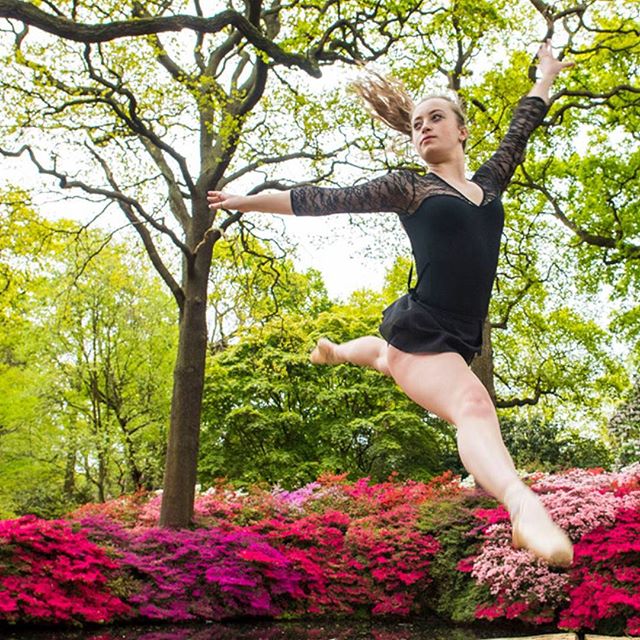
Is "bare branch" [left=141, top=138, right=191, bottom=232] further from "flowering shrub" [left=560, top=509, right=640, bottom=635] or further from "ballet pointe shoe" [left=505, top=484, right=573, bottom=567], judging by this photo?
"ballet pointe shoe" [left=505, top=484, right=573, bottom=567]

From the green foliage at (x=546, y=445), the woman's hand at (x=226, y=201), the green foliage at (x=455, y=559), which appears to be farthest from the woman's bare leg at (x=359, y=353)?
the green foliage at (x=546, y=445)

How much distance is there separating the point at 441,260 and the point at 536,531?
1006mm

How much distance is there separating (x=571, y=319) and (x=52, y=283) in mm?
13764

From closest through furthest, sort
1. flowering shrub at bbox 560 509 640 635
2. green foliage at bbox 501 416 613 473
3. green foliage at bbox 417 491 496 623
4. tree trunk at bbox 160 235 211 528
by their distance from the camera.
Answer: flowering shrub at bbox 560 509 640 635 < green foliage at bbox 417 491 496 623 < tree trunk at bbox 160 235 211 528 < green foliage at bbox 501 416 613 473

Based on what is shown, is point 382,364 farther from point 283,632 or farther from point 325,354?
point 283,632

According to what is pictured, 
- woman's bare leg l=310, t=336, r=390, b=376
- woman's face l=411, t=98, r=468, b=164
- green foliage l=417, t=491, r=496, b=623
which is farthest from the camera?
green foliage l=417, t=491, r=496, b=623

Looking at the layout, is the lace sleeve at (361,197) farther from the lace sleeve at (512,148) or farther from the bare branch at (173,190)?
the bare branch at (173,190)

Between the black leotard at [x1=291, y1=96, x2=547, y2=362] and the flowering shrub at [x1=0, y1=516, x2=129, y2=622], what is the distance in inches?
244

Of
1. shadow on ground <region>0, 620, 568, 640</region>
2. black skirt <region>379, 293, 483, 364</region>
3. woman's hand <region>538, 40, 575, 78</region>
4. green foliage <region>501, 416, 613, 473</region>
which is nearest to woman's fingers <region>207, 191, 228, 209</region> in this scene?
black skirt <region>379, 293, 483, 364</region>

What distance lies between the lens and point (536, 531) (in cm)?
166

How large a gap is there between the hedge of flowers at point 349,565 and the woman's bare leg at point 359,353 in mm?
4982

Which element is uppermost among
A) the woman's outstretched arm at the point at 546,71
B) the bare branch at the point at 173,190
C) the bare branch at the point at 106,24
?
the bare branch at the point at 173,190

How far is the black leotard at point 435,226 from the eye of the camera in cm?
238

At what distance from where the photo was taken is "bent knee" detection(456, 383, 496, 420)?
6.73ft
